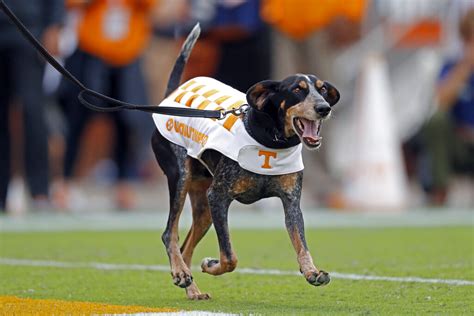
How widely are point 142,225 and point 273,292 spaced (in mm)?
6186

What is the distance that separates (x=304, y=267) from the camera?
21.9 ft

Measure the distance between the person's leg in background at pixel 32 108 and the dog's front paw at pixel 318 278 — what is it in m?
8.11

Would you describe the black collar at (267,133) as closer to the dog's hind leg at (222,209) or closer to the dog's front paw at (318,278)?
the dog's hind leg at (222,209)

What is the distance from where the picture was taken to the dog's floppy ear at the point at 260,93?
6973 millimetres

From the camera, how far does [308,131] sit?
6812mm

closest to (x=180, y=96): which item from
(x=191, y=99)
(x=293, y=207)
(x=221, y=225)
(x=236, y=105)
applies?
(x=191, y=99)

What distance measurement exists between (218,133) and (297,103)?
527 mm

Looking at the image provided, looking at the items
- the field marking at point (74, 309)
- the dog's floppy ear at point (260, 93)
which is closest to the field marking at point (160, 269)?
the dog's floppy ear at point (260, 93)

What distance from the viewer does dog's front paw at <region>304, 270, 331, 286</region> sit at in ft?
21.3

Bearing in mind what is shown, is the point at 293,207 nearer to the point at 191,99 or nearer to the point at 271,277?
the point at 191,99

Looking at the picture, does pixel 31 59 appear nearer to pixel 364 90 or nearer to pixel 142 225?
pixel 142 225

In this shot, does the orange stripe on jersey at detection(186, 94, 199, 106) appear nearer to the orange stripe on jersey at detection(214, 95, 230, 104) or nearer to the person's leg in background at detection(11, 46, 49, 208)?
the orange stripe on jersey at detection(214, 95, 230, 104)

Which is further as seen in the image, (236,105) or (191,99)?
(191,99)

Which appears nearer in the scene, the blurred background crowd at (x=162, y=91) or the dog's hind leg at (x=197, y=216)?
the dog's hind leg at (x=197, y=216)
